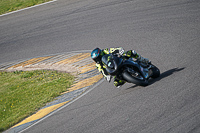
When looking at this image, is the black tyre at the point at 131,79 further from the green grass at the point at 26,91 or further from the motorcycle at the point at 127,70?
the green grass at the point at 26,91

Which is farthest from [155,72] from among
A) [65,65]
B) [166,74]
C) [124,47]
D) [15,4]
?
[15,4]

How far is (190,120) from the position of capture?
5496 millimetres

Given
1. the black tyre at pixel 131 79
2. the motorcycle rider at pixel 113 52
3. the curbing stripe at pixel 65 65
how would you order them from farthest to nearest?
the curbing stripe at pixel 65 65
the motorcycle rider at pixel 113 52
the black tyre at pixel 131 79

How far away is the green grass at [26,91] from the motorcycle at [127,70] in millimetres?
2991

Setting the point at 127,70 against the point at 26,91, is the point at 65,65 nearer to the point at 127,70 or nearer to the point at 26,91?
the point at 26,91

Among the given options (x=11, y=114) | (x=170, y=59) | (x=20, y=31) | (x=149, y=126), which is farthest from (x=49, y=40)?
(x=149, y=126)

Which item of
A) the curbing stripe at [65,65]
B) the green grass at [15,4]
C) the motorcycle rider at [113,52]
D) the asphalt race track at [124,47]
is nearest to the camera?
the asphalt race track at [124,47]

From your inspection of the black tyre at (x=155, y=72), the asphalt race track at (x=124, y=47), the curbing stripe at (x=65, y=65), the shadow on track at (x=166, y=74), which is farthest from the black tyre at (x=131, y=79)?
the curbing stripe at (x=65, y=65)

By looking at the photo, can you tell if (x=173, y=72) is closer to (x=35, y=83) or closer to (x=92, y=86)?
(x=92, y=86)

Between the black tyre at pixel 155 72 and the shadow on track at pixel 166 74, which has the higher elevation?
the black tyre at pixel 155 72

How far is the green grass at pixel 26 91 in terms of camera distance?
9.47m

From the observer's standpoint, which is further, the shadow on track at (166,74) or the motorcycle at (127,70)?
the shadow on track at (166,74)

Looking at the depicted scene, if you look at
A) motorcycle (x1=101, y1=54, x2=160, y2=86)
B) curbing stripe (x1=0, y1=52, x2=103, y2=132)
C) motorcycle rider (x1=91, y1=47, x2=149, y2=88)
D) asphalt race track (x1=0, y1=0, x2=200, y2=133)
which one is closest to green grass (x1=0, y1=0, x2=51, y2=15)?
asphalt race track (x1=0, y1=0, x2=200, y2=133)

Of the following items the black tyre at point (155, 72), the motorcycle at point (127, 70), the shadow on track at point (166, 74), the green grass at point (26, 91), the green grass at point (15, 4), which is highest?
the green grass at point (15, 4)
